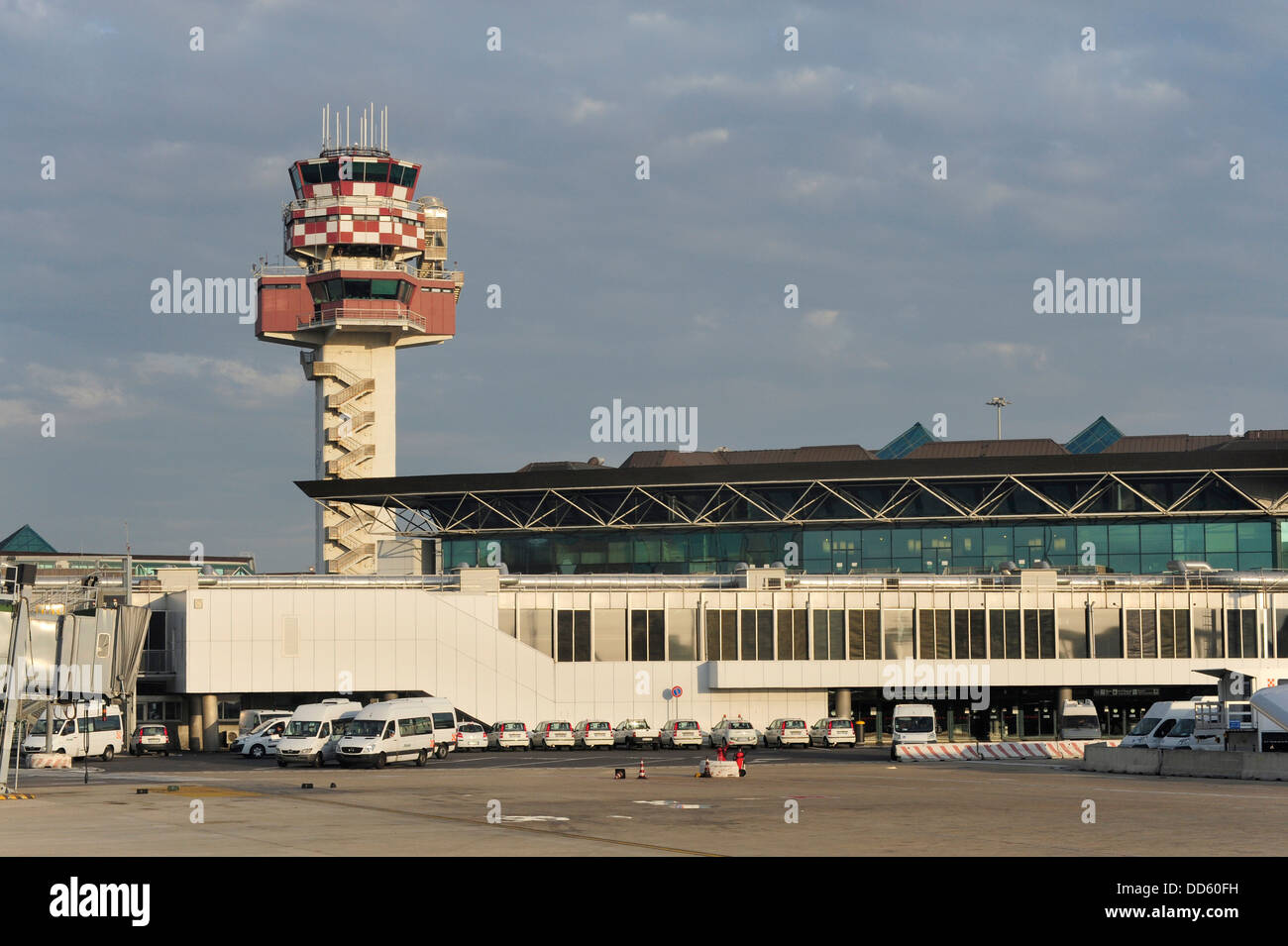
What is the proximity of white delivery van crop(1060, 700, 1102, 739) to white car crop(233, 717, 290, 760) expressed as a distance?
35910 millimetres

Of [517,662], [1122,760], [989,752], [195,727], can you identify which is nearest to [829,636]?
[517,662]

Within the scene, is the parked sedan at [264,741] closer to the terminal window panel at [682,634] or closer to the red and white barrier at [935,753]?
the terminal window panel at [682,634]

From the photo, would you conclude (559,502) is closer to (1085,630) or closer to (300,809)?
(1085,630)

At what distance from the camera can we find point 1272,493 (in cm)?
9606

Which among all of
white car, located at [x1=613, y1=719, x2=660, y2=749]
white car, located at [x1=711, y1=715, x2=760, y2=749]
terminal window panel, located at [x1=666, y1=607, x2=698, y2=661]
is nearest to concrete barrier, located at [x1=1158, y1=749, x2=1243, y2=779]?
white car, located at [x1=711, y1=715, x2=760, y2=749]

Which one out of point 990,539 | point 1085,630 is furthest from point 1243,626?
point 990,539

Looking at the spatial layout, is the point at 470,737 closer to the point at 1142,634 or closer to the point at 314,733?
the point at 314,733

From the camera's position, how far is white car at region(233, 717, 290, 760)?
224 ft

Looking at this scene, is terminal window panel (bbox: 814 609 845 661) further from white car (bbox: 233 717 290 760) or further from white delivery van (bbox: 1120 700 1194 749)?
white delivery van (bbox: 1120 700 1194 749)

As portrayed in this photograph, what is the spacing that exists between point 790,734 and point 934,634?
51.9 feet

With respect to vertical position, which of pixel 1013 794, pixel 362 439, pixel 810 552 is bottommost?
pixel 1013 794

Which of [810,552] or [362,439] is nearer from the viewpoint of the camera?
[810,552]

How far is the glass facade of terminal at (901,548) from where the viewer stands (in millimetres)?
96312
